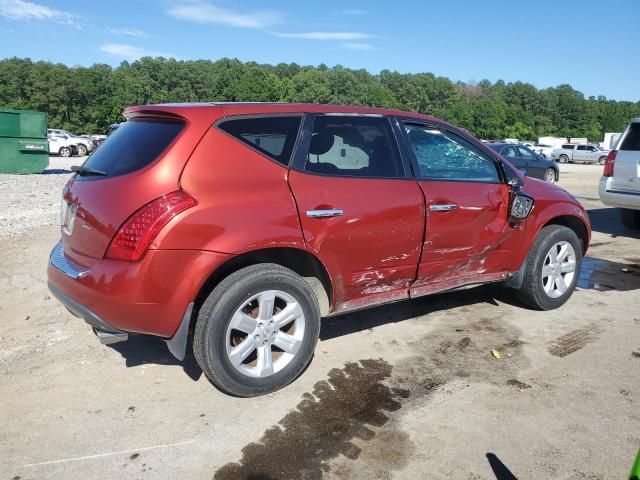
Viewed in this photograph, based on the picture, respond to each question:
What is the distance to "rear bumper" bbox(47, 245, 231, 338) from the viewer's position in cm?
291

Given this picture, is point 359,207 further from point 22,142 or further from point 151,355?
point 22,142

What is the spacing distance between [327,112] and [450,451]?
2.25 m

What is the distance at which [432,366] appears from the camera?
3.75 meters

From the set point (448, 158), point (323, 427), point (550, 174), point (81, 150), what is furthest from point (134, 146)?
point (81, 150)

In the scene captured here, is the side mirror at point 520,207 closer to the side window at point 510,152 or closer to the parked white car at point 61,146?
the side window at point 510,152

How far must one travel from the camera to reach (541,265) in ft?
15.3

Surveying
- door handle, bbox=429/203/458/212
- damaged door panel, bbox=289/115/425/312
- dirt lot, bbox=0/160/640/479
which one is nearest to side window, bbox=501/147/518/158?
dirt lot, bbox=0/160/640/479

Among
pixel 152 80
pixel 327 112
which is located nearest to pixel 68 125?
pixel 152 80

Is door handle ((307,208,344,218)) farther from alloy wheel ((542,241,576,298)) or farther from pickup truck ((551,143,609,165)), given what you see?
pickup truck ((551,143,609,165))

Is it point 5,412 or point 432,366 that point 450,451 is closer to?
point 432,366

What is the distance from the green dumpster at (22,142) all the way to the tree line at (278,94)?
50723 millimetres

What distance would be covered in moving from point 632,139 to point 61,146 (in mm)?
29948

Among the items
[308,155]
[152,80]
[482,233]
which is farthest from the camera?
[152,80]

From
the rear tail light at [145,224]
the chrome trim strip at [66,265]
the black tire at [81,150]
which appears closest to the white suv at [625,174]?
the rear tail light at [145,224]
